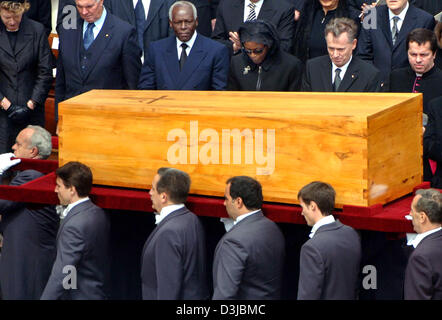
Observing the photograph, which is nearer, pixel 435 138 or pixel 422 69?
pixel 435 138

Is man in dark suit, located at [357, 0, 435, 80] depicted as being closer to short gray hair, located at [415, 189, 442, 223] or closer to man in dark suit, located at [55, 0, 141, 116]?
man in dark suit, located at [55, 0, 141, 116]

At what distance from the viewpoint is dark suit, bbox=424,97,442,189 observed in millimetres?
7945

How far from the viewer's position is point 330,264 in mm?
6246

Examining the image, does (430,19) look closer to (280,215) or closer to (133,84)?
(133,84)

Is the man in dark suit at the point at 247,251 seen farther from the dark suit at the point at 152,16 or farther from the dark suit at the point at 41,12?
the dark suit at the point at 41,12

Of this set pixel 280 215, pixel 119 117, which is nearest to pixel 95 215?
pixel 119 117

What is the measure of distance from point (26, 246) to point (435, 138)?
3410 mm

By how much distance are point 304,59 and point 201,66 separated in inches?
57.8

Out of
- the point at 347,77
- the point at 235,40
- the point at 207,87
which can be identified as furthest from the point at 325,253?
the point at 235,40

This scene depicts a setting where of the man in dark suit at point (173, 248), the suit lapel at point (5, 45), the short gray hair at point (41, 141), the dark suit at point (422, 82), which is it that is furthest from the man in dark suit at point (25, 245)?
the dark suit at point (422, 82)

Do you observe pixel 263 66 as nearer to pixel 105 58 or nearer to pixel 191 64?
pixel 191 64

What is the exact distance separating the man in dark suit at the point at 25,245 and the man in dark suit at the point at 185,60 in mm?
1809

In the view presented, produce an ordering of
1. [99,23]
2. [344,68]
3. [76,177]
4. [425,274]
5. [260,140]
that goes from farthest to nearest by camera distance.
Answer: [99,23] → [344,68] → [76,177] → [260,140] → [425,274]

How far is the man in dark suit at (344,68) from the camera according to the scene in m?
8.27
